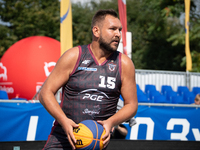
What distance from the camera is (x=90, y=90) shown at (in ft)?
8.79

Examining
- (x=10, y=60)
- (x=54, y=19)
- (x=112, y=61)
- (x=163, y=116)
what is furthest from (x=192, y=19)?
(x=112, y=61)

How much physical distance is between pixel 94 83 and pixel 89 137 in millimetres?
540

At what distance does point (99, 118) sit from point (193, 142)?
5285 mm

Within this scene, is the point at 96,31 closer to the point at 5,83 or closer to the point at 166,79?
the point at 5,83

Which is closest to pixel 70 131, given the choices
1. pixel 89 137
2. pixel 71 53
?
pixel 89 137

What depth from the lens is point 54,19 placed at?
96.0ft

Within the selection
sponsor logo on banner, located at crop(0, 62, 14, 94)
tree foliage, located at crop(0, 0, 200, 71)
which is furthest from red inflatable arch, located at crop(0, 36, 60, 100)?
tree foliage, located at crop(0, 0, 200, 71)

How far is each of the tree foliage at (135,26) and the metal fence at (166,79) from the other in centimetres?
505

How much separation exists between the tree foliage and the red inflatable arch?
12240 mm

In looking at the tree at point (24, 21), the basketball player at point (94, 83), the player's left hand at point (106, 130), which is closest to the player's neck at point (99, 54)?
the basketball player at point (94, 83)

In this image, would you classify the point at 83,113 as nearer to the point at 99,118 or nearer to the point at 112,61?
the point at 99,118

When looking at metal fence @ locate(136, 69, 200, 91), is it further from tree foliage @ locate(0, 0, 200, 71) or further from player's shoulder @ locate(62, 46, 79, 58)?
player's shoulder @ locate(62, 46, 79, 58)

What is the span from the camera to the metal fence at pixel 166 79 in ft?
48.6

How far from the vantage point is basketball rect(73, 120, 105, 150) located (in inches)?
95.3
